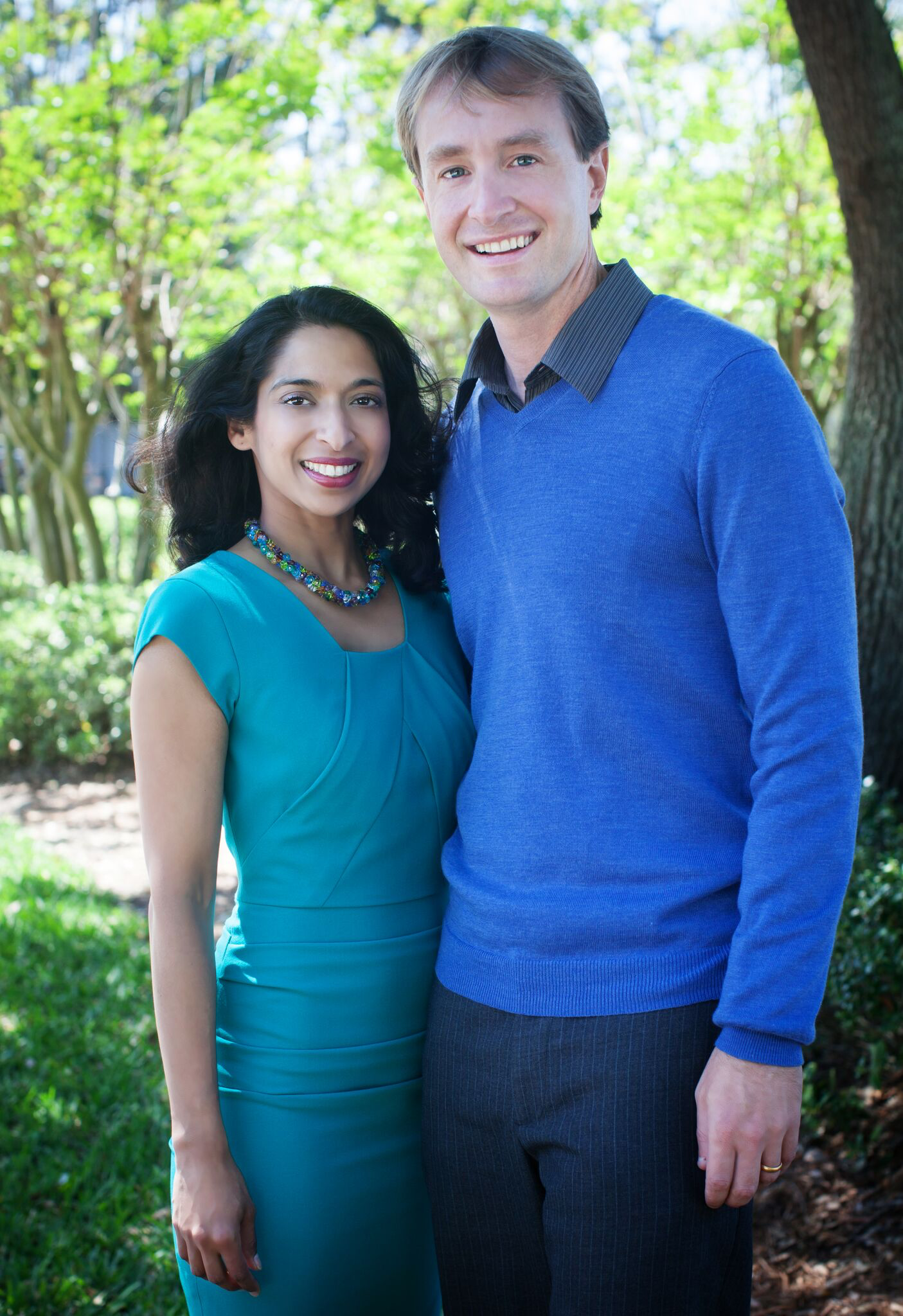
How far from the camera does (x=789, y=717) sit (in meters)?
1.65

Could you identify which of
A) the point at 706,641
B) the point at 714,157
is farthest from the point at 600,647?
the point at 714,157

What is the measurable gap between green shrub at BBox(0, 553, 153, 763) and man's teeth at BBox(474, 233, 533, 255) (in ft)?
22.9

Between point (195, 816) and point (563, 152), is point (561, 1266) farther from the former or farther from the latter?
point (563, 152)

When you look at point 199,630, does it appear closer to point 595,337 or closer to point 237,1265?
point 595,337

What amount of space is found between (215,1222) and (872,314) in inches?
156

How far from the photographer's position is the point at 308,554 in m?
2.36

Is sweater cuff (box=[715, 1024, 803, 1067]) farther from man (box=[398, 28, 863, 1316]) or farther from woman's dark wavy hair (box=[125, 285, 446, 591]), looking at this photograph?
woman's dark wavy hair (box=[125, 285, 446, 591])

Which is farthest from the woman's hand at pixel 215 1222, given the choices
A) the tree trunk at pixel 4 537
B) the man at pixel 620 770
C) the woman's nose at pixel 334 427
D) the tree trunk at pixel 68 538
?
the tree trunk at pixel 4 537

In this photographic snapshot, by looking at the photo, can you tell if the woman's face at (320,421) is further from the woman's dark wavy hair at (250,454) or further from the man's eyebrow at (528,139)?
the man's eyebrow at (528,139)

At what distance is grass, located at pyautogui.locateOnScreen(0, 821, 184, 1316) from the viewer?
3154 mm

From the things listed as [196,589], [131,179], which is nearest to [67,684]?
[131,179]

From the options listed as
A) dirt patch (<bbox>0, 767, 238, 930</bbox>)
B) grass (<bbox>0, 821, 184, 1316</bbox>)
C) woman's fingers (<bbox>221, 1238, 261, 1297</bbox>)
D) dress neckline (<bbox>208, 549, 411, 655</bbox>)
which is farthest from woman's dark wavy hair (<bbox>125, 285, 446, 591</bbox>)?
dirt patch (<bbox>0, 767, 238, 930</bbox>)

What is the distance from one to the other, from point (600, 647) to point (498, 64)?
1.02 metres

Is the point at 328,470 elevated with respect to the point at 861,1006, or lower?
elevated
